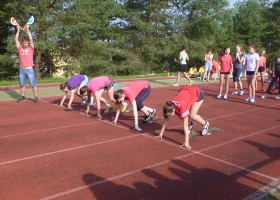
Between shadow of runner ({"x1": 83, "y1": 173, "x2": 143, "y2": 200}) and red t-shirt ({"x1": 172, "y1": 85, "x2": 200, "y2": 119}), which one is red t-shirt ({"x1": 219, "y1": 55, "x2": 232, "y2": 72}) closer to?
red t-shirt ({"x1": 172, "y1": 85, "x2": 200, "y2": 119})

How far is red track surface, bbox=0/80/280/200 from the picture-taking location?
3857mm

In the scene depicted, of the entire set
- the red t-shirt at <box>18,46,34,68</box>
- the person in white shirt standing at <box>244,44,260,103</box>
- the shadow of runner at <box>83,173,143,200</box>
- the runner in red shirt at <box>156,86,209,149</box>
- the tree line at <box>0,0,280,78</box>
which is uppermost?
the tree line at <box>0,0,280,78</box>

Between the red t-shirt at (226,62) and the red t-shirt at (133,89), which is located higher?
the red t-shirt at (226,62)

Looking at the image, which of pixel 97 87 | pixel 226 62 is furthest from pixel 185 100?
pixel 226 62

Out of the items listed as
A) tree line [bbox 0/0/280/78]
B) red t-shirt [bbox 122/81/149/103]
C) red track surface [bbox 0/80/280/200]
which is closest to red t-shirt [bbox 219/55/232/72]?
red track surface [bbox 0/80/280/200]

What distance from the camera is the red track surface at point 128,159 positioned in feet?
12.7

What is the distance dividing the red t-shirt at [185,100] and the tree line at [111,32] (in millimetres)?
15829

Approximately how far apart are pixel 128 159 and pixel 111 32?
23.9 metres

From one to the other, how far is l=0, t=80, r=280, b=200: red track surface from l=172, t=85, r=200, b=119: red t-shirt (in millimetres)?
712

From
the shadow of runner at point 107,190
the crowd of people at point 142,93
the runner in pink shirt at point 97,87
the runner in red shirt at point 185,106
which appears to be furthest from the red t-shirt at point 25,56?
the shadow of runner at point 107,190

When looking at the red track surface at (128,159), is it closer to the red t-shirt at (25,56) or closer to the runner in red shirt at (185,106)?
the runner in red shirt at (185,106)

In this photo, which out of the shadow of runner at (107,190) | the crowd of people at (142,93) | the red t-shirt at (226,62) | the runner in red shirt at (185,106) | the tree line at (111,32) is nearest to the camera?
the shadow of runner at (107,190)

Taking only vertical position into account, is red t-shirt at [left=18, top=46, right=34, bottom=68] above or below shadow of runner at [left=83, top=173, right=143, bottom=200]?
above

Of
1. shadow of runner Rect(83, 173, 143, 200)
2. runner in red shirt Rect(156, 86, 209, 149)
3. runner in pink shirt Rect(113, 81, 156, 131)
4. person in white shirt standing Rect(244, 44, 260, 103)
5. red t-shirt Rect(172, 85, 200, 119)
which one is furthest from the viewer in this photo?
person in white shirt standing Rect(244, 44, 260, 103)
